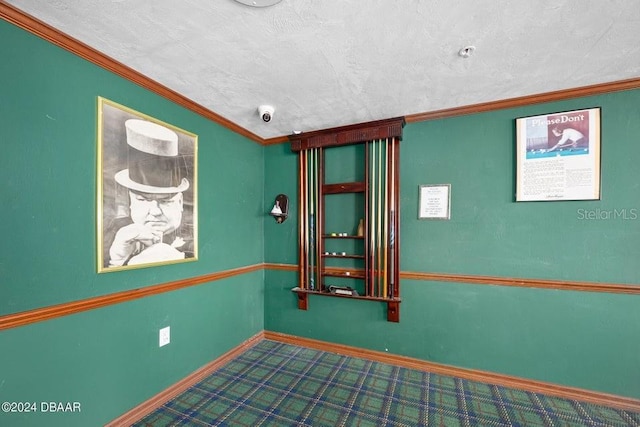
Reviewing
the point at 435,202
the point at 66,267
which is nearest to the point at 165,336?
the point at 66,267

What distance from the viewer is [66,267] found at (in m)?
1.38

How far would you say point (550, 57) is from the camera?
152 cm

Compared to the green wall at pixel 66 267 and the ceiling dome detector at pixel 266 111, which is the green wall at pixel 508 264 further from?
the green wall at pixel 66 267

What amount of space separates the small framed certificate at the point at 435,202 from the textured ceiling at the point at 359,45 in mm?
708

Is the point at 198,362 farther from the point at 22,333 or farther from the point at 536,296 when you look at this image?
the point at 536,296

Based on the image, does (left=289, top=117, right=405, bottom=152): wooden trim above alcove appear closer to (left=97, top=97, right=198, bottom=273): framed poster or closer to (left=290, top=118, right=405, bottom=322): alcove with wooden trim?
(left=290, top=118, right=405, bottom=322): alcove with wooden trim

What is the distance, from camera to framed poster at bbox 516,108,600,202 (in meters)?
1.86

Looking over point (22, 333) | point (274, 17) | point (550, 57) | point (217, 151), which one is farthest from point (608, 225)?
point (22, 333)

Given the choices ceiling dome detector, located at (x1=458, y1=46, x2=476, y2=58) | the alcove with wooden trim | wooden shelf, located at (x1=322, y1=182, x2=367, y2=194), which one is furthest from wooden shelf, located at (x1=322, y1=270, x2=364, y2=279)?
ceiling dome detector, located at (x1=458, y1=46, x2=476, y2=58)

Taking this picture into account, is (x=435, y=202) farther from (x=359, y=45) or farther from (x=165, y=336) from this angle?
(x=165, y=336)

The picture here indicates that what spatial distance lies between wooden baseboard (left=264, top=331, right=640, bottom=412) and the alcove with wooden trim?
0.37 metres

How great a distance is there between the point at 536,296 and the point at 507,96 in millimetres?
1532

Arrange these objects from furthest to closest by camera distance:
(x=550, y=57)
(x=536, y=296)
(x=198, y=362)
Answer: (x=198, y=362), (x=536, y=296), (x=550, y=57)

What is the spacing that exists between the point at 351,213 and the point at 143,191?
1.69 metres
